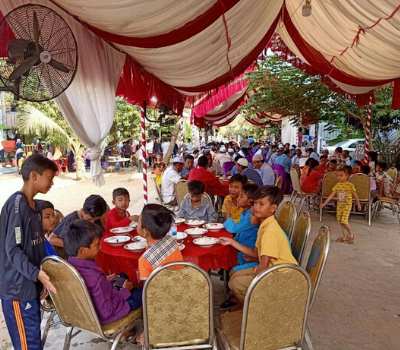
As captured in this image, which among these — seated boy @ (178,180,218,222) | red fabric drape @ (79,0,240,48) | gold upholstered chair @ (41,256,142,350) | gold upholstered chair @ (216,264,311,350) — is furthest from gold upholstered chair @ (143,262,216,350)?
red fabric drape @ (79,0,240,48)

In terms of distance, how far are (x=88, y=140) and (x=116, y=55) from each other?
115 cm

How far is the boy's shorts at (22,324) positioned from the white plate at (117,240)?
2.91 feet

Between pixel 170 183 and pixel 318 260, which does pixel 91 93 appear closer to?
pixel 318 260

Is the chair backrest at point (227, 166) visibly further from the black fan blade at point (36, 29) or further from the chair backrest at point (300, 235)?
the black fan blade at point (36, 29)

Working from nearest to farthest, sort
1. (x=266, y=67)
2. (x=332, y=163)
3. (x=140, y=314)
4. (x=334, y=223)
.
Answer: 1. (x=140, y=314)
2. (x=334, y=223)
3. (x=332, y=163)
4. (x=266, y=67)

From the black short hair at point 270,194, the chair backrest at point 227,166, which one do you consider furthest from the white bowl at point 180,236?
the chair backrest at point 227,166

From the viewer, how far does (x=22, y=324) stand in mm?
2156

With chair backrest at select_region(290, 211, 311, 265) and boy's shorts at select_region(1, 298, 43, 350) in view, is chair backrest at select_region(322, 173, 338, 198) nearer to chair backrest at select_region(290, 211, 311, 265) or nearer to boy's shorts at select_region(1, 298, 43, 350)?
chair backrest at select_region(290, 211, 311, 265)

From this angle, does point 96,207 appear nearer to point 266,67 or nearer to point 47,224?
point 47,224

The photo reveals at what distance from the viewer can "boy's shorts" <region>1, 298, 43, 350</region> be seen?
7.04 feet

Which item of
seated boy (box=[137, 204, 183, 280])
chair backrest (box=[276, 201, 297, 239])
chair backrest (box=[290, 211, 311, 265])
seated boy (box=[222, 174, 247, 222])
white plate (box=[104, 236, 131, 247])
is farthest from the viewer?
seated boy (box=[222, 174, 247, 222])

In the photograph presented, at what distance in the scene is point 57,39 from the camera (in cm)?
264

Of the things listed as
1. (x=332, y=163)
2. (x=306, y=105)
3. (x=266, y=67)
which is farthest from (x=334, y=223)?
(x=266, y=67)

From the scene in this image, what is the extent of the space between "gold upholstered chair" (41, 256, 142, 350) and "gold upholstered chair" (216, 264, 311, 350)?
0.74 meters
